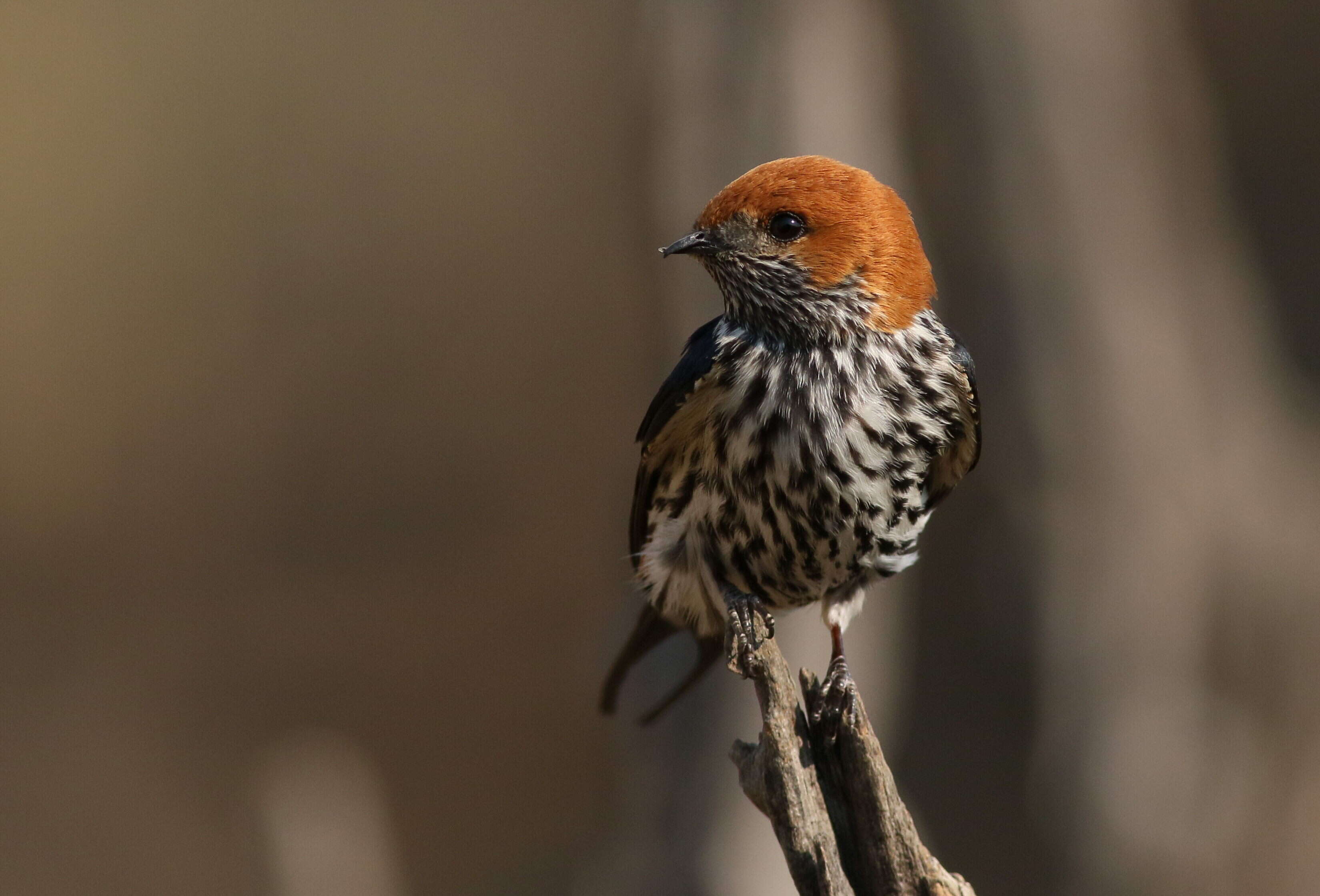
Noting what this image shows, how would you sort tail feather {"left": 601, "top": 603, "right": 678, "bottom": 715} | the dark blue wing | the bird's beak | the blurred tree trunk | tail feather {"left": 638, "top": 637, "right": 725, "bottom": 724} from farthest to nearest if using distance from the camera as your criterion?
the blurred tree trunk, tail feather {"left": 638, "top": 637, "right": 725, "bottom": 724}, tail feather {"left": 601, "top": 603, "right": 678, "bottom": 715}, the dark blue wing, the bird's beak

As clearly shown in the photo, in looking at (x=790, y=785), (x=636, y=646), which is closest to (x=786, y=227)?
(x=790, y=785)

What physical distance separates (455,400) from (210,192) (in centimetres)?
209

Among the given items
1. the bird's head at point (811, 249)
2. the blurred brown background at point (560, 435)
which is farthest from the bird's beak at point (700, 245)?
the blurred brown background at point (560, 435)

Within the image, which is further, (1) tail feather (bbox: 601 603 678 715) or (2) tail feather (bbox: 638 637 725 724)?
(2) tail feather (bbox: 638 637 725 724)

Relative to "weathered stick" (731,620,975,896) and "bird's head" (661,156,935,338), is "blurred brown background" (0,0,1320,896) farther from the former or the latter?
"bird's head" (661,156,935,338)

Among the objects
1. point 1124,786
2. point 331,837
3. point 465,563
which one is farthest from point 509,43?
point 1124,786

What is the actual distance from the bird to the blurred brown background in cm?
156

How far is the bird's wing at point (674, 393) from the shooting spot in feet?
9.03

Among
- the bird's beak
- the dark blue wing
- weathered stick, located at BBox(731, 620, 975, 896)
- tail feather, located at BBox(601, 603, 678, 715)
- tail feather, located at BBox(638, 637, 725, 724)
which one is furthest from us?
tail feather, located at BBox(638, 637, 725, 724)

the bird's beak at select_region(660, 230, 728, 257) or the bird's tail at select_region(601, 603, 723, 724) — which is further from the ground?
the bird's beak at select_region(660, 230, 728, 257)

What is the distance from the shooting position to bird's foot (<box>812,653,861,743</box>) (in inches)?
101

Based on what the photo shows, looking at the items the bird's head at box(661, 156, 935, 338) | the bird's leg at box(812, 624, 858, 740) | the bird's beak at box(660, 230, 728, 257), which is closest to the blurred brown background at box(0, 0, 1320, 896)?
the bird's leg at box(812, 624, 858, 740)

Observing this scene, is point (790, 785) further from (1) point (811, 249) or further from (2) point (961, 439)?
(1) point (811, 249)

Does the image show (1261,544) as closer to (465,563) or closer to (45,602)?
(465,563)
